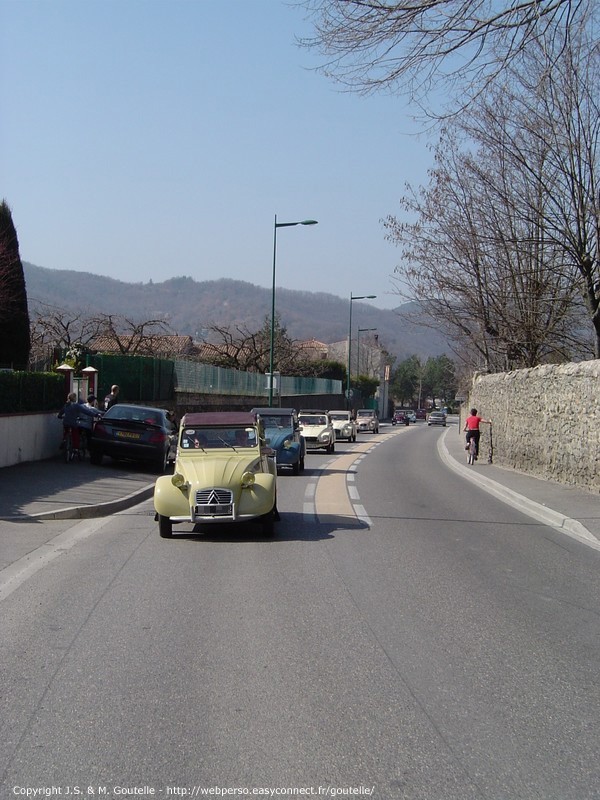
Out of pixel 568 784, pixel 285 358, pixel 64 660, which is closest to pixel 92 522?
pixel 64 660

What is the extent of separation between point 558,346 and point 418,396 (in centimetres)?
13004

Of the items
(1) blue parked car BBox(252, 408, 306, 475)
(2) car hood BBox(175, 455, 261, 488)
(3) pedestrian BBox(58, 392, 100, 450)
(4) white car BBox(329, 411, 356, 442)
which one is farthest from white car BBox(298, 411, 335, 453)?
(2) car hood BBox(175, 455, 261, 488)

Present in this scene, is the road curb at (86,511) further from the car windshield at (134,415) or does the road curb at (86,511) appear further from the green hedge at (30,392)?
the car windshield at (134,415)

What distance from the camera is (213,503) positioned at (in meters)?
10.7

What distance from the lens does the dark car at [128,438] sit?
66.5 feet

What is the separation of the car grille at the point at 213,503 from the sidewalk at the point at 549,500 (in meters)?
4.90

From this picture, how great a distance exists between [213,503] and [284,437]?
11175mm

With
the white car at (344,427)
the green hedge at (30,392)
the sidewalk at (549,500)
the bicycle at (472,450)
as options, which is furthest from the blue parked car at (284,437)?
the white car at (344,427)

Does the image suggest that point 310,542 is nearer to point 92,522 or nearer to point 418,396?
point 92,522

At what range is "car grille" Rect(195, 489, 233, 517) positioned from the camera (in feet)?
35.3

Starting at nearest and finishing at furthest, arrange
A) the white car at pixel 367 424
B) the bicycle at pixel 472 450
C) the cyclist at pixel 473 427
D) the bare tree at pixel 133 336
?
1. the cyclist at pixel 473 427
2. the bicycle at pixel 472 450
3. the bare tree at pixel 133 336
4. the white car at pixel 367 424

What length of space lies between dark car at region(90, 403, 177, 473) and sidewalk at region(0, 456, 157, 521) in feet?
1.29

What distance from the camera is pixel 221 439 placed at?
12.3 m

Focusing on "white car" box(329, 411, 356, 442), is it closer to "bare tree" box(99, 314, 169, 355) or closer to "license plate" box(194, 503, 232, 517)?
"bare tree" box(99, 314, 169, 355)
